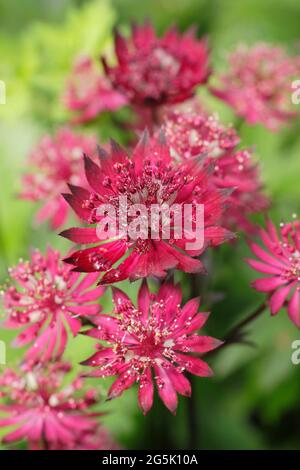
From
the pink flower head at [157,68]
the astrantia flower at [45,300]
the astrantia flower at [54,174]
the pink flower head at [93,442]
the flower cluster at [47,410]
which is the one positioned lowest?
the pink flower head at [93,442]

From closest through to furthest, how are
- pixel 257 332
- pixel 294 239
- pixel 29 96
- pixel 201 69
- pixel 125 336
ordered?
pixel 125 336 → pixel 294 239 → pixel 201 69 → pixel 257 332 → pixel 29 96

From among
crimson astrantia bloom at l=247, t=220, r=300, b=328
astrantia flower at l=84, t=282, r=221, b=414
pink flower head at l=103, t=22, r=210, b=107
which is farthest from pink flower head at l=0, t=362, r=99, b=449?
pink flower head at l=103, t=22, r=210, b=107

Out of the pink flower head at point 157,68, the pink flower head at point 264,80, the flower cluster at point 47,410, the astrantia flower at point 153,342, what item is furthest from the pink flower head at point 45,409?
the pink flower head at point 264,80

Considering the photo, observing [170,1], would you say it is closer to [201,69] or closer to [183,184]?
[201,69]

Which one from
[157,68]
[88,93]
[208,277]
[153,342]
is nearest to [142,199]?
[153,342]

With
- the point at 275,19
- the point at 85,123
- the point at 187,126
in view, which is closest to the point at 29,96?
the point at 85,123

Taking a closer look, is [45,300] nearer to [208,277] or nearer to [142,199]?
[142,199]

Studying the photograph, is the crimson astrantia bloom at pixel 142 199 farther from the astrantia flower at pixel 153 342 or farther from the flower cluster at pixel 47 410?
the flower cluster at pixel 47 410
